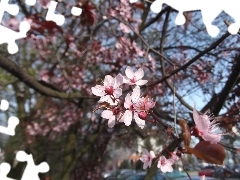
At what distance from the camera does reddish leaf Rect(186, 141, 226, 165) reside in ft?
2.85

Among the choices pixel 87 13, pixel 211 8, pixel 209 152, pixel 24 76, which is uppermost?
pixel 87 13

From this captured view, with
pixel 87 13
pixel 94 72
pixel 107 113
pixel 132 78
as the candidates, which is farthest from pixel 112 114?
pixel 94 72

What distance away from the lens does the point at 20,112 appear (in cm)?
578

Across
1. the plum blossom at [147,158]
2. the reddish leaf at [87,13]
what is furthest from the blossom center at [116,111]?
the reddish leaf at [87,13]

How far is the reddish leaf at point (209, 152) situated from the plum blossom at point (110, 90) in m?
0.25

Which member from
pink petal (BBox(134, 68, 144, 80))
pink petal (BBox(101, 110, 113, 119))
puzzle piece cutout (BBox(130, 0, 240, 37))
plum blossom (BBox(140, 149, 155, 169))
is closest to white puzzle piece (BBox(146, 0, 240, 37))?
puzzle piece cutout (BBox(130, 0, 240, 37))

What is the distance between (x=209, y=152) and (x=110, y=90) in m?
0.31

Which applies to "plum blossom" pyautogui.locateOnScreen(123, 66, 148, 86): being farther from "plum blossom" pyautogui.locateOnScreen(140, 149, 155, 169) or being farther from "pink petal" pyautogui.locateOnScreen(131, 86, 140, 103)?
"plum blossom" pyautogui.locateOnScreen(140, 149, 155, 169)

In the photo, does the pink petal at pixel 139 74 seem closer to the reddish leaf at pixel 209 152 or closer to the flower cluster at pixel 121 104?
the flower cluster at pixel 121 104

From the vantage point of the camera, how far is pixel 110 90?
1.01 m

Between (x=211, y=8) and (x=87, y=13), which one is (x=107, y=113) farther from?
(x=87, y=13)

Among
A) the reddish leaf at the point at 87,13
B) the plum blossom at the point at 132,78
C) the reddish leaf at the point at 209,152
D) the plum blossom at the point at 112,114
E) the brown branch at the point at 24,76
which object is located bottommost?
the reddish leaf at the point at 209,152

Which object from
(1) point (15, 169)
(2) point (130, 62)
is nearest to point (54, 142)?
(1) point (15, 169)

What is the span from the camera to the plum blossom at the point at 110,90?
101 centimetres
